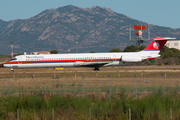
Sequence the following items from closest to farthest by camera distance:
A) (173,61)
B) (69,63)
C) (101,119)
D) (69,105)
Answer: (101,119)
(69,105)
(69,63)
(173,61)

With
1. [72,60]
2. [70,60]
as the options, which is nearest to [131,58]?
[72,60]

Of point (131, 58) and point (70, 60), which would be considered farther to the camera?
point (131, 58)

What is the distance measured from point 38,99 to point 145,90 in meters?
9.27

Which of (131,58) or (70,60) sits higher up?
(131,58)

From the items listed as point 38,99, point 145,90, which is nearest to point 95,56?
point 145,90

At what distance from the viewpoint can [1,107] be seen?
56.1 ft

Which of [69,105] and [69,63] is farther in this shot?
[69,63]

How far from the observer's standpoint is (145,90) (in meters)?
23.0

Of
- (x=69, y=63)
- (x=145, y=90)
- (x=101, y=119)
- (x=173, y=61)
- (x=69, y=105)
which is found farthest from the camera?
(x=173, y=61)

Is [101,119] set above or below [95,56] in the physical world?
below

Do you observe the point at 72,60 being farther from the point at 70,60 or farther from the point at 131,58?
the point at 131,58

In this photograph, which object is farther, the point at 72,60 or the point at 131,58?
the point at 131,58

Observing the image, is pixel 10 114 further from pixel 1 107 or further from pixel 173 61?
pixel 173 61

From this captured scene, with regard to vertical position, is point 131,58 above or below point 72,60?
above
